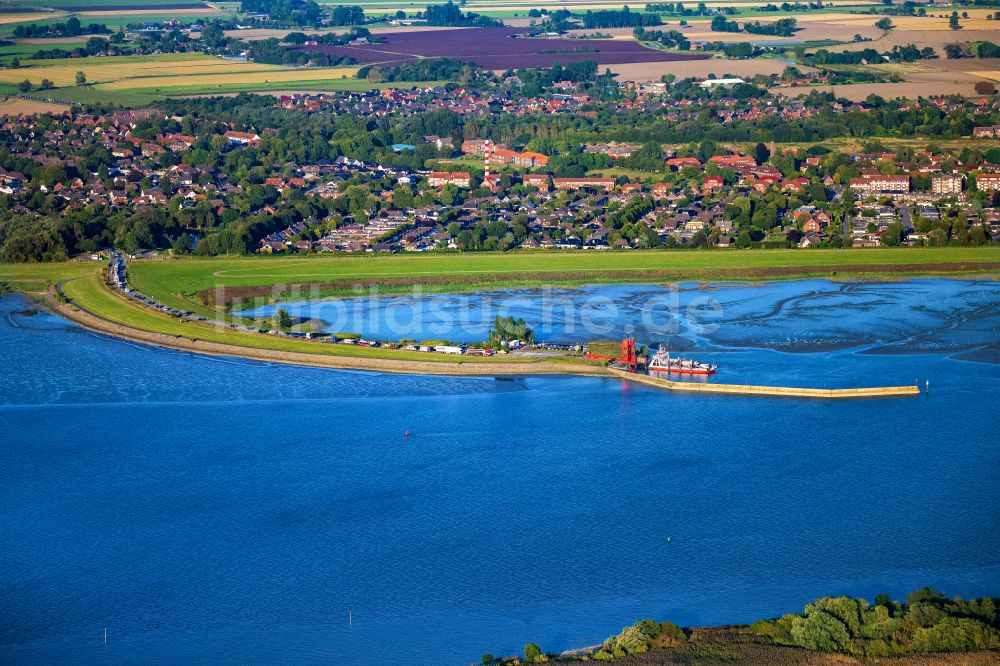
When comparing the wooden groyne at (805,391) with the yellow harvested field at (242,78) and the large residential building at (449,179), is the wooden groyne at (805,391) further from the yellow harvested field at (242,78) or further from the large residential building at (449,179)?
the yellow harvested field at (242,78)

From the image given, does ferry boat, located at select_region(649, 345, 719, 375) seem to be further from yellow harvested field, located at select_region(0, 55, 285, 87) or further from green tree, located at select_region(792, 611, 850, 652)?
yellow harvested field, located at select_region(0, 55, 285, 87)

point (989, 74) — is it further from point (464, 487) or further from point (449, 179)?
point (464, 487)

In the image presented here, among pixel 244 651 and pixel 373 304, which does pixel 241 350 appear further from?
pixel 244 651

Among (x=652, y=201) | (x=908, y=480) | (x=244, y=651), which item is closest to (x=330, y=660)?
(x=244, y=651)

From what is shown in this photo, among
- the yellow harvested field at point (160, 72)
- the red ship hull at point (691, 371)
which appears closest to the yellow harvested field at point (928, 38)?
the yellow harvested field at point (160, 72)

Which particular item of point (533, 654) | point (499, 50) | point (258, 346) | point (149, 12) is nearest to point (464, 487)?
point (533, 654)

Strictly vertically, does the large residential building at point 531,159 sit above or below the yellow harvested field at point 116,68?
below

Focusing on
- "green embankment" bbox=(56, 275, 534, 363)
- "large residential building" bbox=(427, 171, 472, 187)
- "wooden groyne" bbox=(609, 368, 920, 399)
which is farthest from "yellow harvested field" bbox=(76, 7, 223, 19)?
"wooden groyne" bbox=(609, 368, 920, 399)
